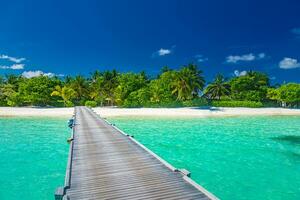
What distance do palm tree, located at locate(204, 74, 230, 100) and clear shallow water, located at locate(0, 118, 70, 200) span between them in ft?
165

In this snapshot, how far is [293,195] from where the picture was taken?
11.4 m

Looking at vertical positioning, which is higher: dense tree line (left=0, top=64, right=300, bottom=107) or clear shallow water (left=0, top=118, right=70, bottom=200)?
dense tree line (left=0, top=64, right=300, bottom=107)

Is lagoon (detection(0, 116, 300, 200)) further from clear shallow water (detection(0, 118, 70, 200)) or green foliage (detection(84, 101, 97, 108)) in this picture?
green foliage (detection(84, 101, 97, 108))

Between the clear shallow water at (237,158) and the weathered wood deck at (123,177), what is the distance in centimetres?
278

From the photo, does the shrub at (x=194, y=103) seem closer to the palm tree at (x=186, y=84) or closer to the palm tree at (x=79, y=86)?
the palm tree at (x=186, y=84)

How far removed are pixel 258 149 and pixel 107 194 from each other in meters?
14.8

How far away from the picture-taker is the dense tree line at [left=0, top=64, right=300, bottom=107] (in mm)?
59250

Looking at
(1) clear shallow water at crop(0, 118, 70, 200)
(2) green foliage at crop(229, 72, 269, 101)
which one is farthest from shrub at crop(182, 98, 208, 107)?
(1) clear shallow water at crop(0, 118, 70, 200)

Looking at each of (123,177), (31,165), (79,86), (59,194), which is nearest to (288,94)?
(79,86)

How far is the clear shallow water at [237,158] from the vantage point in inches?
476

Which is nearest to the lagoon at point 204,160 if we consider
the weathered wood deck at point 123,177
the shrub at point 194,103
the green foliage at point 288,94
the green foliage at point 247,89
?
the weathered wood deck at point 123,177

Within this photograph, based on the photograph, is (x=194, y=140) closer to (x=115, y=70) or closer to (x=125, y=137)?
(x=125, y=137)

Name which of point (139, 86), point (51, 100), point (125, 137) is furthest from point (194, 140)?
point (51, 100)

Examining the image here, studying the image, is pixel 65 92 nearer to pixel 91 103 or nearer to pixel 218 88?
pixel 91 103
